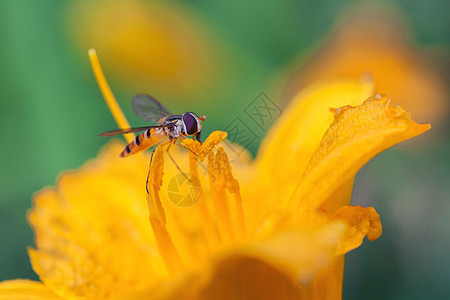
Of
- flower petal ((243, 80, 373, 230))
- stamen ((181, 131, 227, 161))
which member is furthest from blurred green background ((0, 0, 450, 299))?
stamen ((181, 131, 227, 161))

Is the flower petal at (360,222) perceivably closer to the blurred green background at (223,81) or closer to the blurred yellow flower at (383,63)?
the blurred green background at (223,81)

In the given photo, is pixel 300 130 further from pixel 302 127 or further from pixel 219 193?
pixel 219 193

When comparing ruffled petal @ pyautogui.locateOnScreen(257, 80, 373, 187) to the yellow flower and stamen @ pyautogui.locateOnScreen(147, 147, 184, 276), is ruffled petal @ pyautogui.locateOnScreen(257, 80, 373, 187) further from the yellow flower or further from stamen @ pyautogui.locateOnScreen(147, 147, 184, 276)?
stamen @ pyautogui.locateOnScreen(147, 147, 184, 276)

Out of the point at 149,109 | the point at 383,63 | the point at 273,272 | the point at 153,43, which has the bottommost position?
the point at 273,272

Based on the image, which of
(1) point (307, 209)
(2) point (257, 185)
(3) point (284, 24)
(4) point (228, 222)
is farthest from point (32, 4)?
(1) point (307, 209)

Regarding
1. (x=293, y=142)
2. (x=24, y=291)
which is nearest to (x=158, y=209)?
(x=24, y=291)

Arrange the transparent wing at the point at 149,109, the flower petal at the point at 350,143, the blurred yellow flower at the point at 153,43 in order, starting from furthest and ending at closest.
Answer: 1. the blurred yellow flower at the point at 153,43
2. the transparent wing at the point at 149,109
3. the flower petal at the point at 350,143

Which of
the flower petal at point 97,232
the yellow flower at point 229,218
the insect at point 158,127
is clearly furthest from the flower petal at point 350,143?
the flower petal at point 97,232
